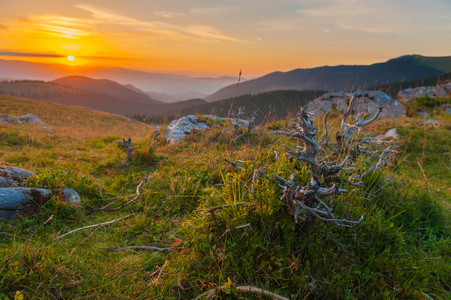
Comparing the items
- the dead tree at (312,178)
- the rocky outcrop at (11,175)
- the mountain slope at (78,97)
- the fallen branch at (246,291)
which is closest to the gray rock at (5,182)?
the rocky outcrop at (11,175)

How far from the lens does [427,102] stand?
1399 centimetres

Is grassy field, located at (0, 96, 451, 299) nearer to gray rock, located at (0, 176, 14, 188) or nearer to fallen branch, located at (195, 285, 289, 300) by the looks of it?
fallen branch, located at (195, 285, 289, 300)

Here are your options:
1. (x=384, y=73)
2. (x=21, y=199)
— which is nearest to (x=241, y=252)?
(x=21, y=199)

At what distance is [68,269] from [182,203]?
6.11 feet

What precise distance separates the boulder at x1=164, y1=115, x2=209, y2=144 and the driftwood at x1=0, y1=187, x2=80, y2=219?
201 inches

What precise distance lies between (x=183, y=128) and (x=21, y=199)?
668 cm

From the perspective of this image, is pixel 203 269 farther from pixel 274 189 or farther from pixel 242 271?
pixel 274 189

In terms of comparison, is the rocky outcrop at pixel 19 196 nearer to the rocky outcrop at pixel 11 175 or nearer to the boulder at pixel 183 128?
the rocky outcrop at pixel 11 175

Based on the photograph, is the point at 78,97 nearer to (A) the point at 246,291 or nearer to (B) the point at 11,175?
(B) the point at 11,175

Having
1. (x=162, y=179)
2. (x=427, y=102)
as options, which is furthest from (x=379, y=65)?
(x=162, y=179)

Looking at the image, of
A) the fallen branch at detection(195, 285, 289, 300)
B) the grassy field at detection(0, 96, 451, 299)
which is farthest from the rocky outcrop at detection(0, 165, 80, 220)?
the fallen branch at detection(195, 285, 289, 300)

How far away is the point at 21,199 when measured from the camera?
361cm

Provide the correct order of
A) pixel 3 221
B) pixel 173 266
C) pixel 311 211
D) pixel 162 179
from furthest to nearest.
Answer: pixel 162 179 → pixel 3 221 → pixel 173 266 → pixel 311 211

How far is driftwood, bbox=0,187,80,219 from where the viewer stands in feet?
11.4
